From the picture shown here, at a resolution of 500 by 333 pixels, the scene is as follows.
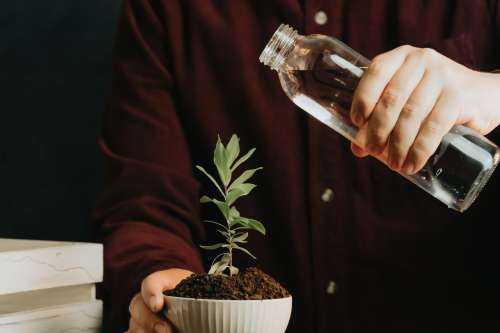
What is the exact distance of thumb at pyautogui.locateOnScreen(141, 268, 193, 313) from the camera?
0.80 meters

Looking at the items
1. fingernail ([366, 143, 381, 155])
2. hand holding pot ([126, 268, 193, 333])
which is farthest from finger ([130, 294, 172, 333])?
fingernail ([366, 143, 381, 155])

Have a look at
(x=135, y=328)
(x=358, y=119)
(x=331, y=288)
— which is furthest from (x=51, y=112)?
(x=358, y=119)

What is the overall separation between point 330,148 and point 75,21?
0.64 meters

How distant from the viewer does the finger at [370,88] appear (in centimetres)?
81

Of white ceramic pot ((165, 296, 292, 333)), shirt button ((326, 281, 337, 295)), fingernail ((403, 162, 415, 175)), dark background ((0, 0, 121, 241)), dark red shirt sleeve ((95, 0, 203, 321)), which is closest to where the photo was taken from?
white ceramic pot ((165, 296, 292, 333))

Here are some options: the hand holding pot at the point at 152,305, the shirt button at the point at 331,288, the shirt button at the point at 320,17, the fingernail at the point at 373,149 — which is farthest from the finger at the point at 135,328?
the shirt button at the point at 320,17

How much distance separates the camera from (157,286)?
2.79 ft

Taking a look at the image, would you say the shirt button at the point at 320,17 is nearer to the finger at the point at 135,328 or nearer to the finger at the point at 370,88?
the finger at the point at 370,88

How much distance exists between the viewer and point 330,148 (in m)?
1.38

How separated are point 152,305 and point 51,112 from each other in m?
0.91

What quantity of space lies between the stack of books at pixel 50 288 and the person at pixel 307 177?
305 millimetres

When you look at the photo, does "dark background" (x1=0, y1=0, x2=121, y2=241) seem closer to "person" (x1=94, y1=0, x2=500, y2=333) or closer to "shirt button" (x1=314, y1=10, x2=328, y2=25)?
"person" (x1=94, y1=0, x2=500, y2=333)

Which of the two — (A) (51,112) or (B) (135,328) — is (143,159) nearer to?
(A) (51,112)

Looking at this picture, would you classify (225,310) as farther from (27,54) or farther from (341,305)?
(27,54)
